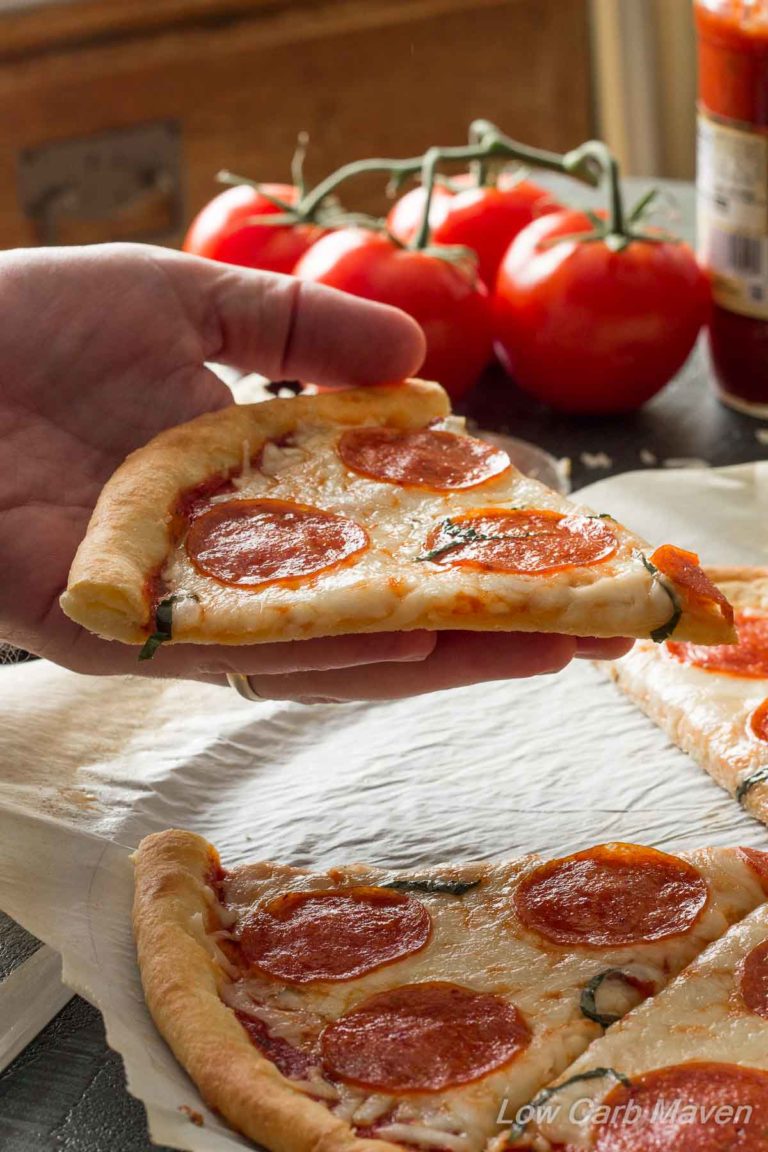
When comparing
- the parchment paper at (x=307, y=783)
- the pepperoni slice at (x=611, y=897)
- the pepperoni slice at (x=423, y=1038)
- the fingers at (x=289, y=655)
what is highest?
the fingers at (x=289, y=655)

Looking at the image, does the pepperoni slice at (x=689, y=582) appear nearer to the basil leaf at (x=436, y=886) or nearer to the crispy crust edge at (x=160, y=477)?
the basil leaf at (x=436, y=886)

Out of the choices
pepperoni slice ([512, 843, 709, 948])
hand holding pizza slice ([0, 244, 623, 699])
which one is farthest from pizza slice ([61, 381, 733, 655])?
pepperoni slice ([512, 843, 709, 948])

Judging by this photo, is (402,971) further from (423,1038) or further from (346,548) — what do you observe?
(346,548)

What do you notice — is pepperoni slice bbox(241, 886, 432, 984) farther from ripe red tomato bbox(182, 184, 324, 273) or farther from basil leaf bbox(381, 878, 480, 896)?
ripe red tomato bbox(182, 184, 324, 273)

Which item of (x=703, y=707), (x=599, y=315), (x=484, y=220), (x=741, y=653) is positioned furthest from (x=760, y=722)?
(x=484, y=220)

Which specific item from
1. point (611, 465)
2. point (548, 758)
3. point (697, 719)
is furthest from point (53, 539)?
point (611, 465)

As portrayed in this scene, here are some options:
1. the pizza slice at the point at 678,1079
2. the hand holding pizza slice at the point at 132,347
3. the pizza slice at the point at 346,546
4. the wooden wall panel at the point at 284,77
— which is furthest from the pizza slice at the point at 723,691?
the wooden wall panel at the point at 284,77
